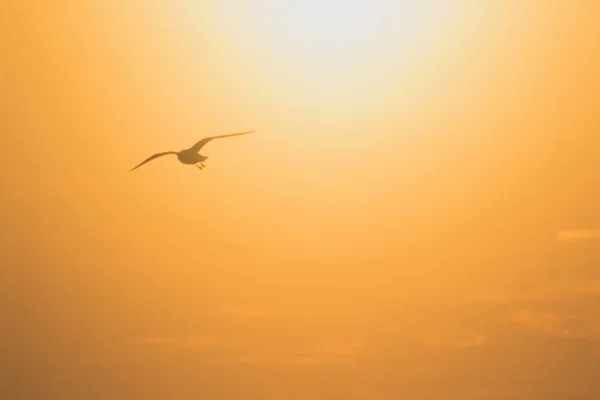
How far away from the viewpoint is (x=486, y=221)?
8.37ft

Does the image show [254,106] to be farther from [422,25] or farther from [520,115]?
[520,115]

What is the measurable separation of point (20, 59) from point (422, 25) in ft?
4.75

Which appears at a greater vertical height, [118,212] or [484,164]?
[484,164]

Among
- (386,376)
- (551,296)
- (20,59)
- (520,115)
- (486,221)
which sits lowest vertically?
(386,376)

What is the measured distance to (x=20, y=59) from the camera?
7.70ft

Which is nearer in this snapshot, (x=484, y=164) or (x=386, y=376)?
(x=484, y=164)

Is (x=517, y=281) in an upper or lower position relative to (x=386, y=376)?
upper

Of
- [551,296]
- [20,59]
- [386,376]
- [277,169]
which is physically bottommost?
[386,376]

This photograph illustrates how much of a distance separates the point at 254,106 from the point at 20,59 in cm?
86

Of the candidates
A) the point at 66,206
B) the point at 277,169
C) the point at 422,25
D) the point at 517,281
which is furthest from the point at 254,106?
the point at 517,281

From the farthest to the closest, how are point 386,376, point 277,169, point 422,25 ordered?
point 386,376
point 277,169
point 422,25

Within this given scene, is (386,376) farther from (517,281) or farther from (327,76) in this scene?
(327,76)

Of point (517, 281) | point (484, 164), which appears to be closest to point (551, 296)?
point (517, 281)

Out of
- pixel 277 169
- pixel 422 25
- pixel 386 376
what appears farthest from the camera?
pixel 386 376
